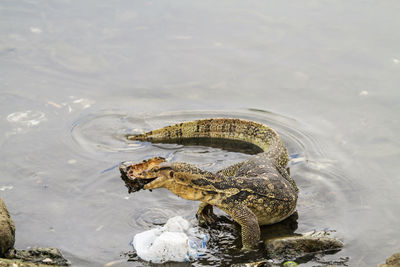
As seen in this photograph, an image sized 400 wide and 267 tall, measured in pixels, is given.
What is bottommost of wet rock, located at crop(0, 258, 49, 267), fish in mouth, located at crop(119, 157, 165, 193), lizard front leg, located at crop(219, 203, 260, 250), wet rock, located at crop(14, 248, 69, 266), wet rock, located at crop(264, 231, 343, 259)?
wet rock, located at crop(0, 258, 49, 267)

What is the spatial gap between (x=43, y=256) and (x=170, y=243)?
1727mm

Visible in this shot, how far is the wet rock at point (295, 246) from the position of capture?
7977mm

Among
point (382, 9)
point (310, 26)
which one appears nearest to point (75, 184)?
point (310, 26)

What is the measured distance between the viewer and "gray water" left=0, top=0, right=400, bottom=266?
8930 mm

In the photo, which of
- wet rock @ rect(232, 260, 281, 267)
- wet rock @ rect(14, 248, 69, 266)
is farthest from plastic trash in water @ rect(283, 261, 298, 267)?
wet rock @ rect(14, 248, 69, 266)

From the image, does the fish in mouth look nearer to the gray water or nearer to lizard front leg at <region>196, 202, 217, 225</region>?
the gray water

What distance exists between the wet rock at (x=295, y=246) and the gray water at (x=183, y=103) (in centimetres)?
27

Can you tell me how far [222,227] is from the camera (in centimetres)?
885

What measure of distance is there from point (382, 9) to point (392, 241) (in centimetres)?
1005

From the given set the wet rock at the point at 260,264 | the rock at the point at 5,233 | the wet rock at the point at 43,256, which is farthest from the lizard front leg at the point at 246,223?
Answer: the rock at the point at 5,233

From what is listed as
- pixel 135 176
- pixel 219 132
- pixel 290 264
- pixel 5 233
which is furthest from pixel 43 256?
pixel 219 132

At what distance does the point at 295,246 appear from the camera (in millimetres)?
7984

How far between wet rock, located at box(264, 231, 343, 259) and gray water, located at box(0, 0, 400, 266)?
268mm

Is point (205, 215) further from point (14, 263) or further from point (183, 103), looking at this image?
point (183, 103)
